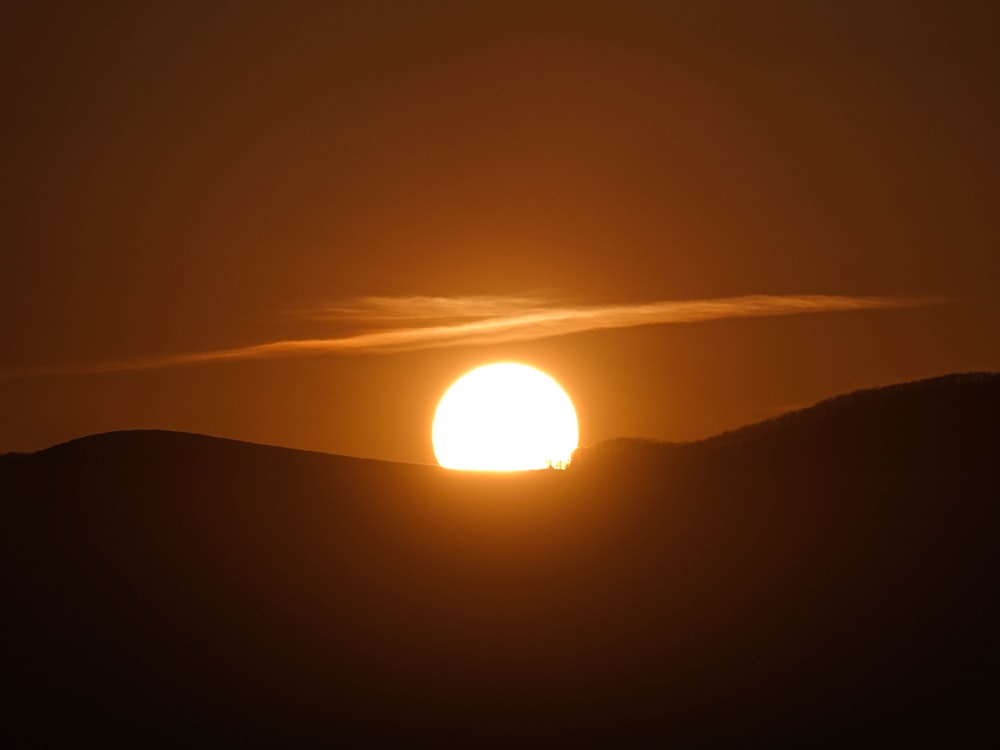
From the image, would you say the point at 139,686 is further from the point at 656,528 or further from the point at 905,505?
the point at 905,505

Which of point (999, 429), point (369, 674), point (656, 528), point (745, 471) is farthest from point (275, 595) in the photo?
point (999, 429)

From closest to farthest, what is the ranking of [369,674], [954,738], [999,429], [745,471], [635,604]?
[954,738]
[369,674]
[635,604]
[745,471]
[999,429]

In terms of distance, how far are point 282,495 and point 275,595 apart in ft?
11.5

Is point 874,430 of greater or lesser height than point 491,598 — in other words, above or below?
above

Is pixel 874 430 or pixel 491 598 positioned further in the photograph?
pixel 874 430

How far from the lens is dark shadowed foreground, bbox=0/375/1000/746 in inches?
931

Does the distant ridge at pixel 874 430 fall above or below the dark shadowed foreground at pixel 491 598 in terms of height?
above

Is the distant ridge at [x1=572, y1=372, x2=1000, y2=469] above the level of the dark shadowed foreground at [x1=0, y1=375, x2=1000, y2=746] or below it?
above

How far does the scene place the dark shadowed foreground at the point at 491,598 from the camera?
23.7 meters

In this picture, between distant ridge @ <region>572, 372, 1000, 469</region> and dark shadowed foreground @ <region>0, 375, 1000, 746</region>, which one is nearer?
dark shadowed foreground @ <region>0, 375, 1000, 746</region>

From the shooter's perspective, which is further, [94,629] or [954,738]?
[94,629]

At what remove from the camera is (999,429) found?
121 feet

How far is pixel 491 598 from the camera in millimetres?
27266

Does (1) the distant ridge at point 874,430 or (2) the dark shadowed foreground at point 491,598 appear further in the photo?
(1) the distant ridge at point 874,430
